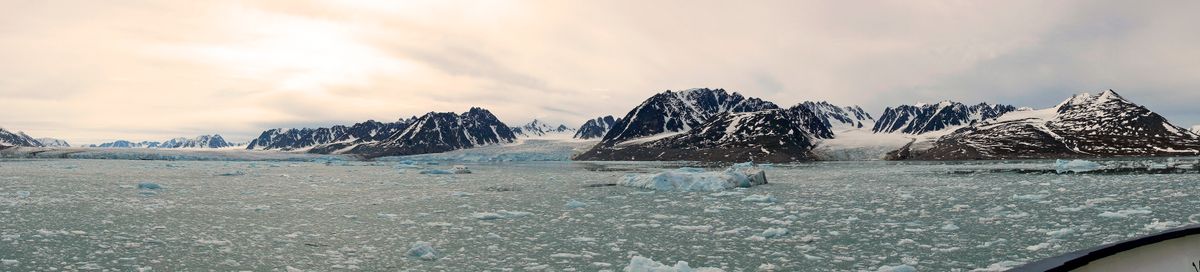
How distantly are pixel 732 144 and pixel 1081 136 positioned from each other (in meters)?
79.3

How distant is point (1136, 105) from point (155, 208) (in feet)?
671

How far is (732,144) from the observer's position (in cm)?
16912

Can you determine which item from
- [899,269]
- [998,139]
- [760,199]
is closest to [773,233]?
[899,269]

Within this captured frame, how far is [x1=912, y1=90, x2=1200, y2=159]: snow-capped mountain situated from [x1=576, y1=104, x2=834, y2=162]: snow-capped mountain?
33.7 metres

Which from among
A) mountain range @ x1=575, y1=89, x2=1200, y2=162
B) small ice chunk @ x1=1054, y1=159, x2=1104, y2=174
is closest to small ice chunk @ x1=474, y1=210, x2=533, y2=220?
small ice chunk @ x1=1054, y1=159, x2=1104, y2=174

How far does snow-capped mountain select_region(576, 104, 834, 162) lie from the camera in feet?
500

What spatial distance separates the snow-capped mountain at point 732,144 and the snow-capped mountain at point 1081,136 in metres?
33.7

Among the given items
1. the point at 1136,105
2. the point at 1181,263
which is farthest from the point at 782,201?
the point at 1136,105

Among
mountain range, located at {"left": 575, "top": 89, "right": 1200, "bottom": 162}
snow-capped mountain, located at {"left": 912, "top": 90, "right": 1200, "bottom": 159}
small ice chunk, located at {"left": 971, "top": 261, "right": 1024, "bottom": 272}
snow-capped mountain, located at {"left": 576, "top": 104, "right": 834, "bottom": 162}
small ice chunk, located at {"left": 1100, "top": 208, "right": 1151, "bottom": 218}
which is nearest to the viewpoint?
small ice chunk, located at {"left": 971, "top": 261, "right": 1024, "bottom": 272}

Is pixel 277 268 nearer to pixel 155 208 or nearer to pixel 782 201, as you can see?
pixel 155 208

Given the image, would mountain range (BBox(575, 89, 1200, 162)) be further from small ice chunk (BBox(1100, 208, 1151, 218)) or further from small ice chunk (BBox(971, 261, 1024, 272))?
small ice chunk (BBox(971, 261, 1024, 272))

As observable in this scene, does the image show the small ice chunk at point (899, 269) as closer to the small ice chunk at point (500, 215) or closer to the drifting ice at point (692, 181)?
the small ice chunk at point (500, 215)

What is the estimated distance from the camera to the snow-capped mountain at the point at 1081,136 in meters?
127

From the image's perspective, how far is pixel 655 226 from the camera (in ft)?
51.7
